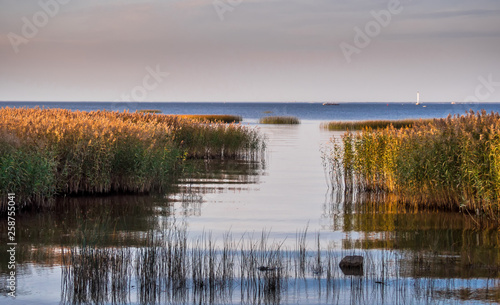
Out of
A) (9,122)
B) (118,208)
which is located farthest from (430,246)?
(9,122)

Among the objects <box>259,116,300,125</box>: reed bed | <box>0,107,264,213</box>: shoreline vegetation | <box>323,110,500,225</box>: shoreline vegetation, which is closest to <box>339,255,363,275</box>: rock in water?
<box>323,110,500,225</box>: shoreline vegetation

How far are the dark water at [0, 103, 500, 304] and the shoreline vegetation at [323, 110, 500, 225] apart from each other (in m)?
0.77

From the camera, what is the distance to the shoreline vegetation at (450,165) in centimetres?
1614

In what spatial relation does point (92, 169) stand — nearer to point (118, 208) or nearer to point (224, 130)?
point (118, 208)

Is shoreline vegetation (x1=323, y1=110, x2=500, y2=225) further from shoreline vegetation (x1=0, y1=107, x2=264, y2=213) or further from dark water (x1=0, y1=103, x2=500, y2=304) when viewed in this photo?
shoreline vegetation (x1=0, y1=107, x2=264, y2=213)

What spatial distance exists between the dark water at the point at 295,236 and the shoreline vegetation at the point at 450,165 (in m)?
0.77

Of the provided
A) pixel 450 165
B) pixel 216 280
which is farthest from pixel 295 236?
pixel 450 165

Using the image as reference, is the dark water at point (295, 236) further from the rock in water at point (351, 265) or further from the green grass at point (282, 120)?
the green grass at point (282, 120)

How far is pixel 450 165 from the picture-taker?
17391mm

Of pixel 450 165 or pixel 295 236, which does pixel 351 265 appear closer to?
pixel 295 236

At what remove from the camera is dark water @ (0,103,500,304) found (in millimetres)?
9953

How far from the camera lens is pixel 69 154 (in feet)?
63.7

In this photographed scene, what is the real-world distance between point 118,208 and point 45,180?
7.65 ft

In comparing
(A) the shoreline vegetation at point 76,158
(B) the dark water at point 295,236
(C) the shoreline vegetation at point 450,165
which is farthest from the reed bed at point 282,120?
(C) the shoreline vegetation at point 450,165
